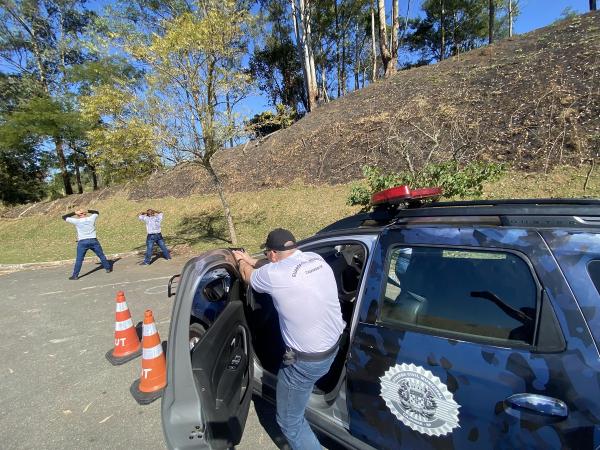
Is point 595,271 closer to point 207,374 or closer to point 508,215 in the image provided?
point 508,215

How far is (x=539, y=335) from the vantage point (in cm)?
146

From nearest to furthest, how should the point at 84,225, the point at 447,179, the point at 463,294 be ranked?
1. the point at 463,294
2. the point at 447,179
3. the point at 84,225

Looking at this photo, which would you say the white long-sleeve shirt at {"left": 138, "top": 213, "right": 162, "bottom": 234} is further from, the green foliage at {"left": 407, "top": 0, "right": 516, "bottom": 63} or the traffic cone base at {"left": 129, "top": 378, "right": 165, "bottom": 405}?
the green foliage at {"left": 407, "top": 0, "right": 516, "bottom": 63}

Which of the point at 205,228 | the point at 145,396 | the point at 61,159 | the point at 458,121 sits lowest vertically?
the point at 145,396

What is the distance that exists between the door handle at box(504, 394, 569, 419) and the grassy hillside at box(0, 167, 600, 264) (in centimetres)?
802

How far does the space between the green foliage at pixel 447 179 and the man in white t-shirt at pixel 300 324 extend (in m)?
4.75

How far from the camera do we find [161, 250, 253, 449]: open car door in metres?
1.70

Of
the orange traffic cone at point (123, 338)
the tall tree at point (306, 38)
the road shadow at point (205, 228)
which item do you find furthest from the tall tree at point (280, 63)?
the orange traffic cone at point (123, 338)

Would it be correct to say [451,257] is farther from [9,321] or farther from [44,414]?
[9,321]

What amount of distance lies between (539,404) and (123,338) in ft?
13.3

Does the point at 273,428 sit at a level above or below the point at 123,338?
below

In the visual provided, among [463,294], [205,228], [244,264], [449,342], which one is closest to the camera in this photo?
[449,342]

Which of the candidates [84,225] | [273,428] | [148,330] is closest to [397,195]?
[273,428]

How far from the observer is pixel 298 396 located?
6.73 feet
